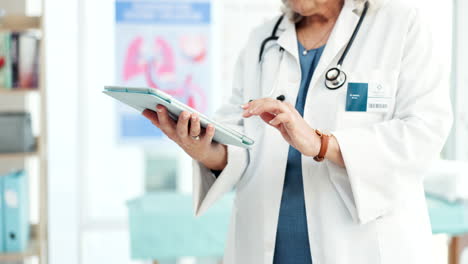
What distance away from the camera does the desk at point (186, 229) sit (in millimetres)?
2166

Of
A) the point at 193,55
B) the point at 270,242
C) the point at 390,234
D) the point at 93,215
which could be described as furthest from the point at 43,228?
the point at 390,234

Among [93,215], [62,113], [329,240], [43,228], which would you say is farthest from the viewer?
[93,215]

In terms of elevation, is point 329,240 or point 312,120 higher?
point 312,120

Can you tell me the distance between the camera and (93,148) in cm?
323

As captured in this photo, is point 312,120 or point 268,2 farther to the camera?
point 268,2

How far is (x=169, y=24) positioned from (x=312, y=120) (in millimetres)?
2311

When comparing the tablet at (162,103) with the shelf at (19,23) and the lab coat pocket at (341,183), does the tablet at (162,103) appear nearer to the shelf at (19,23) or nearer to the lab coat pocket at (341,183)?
the lab coat pocket at (341,183)

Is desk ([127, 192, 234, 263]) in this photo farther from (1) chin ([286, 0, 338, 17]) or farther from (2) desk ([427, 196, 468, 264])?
(1) chin ([286, 0, 338, 17])

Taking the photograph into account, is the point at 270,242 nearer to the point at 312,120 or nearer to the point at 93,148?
the point at 312,120

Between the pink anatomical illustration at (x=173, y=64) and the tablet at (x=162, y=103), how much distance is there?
218cm

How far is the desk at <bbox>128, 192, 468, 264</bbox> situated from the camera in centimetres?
217

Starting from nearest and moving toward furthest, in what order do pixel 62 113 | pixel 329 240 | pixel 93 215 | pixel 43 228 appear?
pixel 329 240 → pixel 43 228 → pixel 62 113 → pixel 93 215

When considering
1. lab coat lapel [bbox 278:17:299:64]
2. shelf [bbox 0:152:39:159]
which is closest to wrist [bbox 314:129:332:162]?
lab coat lapel [bbox 278:17:299:64]

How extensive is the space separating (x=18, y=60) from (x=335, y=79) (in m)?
1.92
